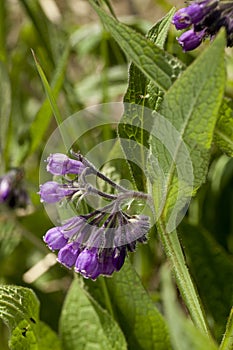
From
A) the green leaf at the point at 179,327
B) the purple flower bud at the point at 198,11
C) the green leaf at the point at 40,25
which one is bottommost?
the green leaf at the point at 179,327

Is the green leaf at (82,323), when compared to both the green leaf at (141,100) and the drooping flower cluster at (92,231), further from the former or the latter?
the green leaf at (141,100)

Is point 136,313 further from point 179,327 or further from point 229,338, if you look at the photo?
point 179,327

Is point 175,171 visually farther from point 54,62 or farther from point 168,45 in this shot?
point 54,62

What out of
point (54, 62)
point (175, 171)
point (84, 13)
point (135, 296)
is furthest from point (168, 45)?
point (84, 13)

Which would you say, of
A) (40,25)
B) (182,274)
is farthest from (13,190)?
(182,274)

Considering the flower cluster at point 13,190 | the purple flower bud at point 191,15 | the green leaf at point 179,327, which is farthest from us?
the flower cluster at point 13,190

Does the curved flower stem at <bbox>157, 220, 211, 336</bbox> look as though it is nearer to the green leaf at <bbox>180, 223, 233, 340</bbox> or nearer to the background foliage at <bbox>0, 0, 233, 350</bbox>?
the background foliage at <bbox>0, 0, 233, 350</bbox>

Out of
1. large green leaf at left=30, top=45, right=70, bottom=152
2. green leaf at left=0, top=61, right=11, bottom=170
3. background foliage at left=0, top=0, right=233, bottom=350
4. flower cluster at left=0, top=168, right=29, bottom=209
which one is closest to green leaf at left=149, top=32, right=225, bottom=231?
background foliage at left=0, top=0, right=233, bottom=350

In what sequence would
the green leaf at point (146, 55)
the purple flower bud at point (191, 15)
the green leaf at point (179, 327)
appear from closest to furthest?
the green leaf at point (179, 327), the green leaf at point (146, 55), the purple flower bud at point (191, 15)

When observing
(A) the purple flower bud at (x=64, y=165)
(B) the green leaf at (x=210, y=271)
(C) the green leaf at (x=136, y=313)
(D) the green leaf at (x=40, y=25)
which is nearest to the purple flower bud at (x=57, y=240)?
(A) the purple flower bud at (x=64, y=165)
